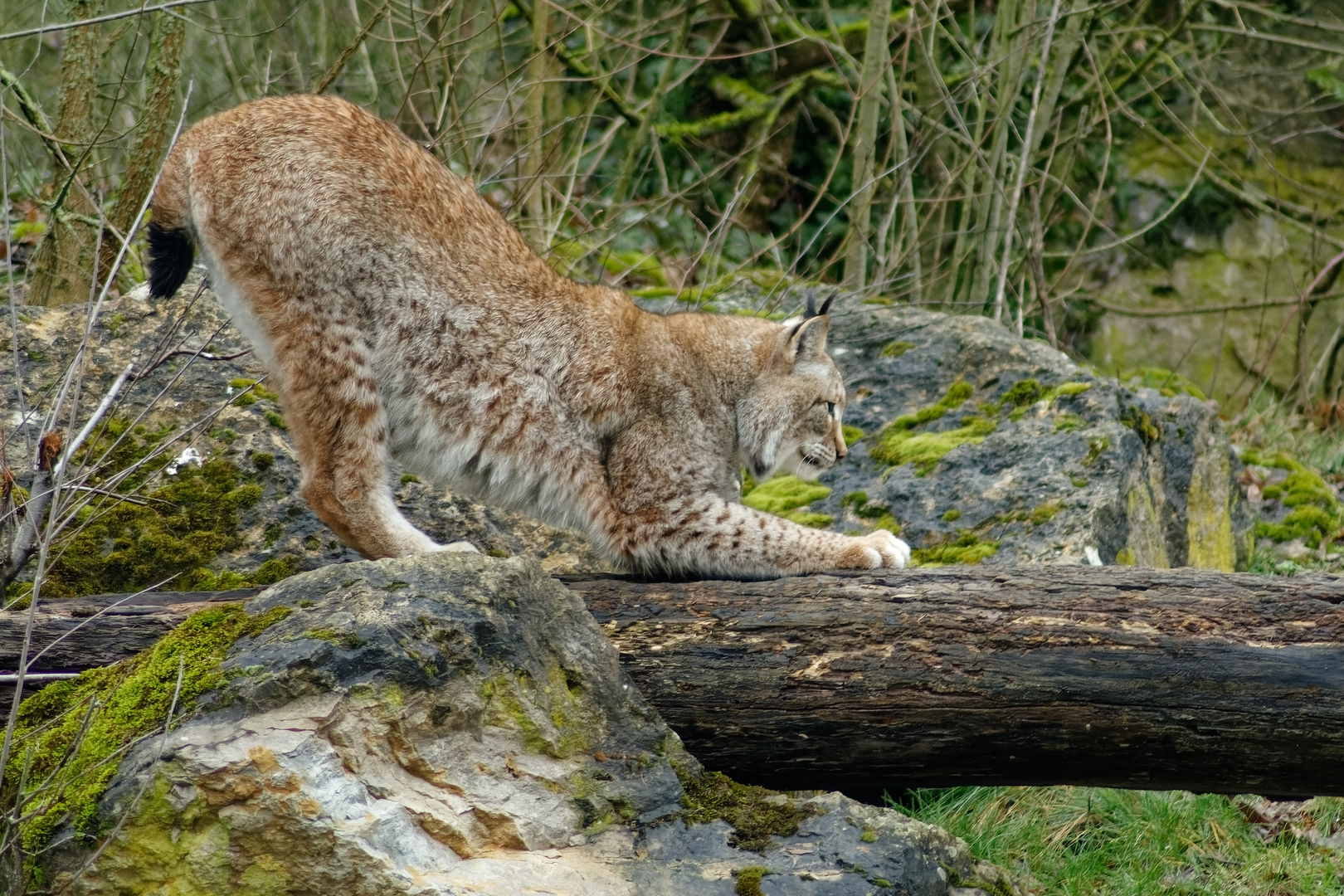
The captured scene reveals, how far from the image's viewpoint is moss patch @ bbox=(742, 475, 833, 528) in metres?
5.98

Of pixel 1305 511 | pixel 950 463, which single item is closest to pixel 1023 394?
pixel 950 463

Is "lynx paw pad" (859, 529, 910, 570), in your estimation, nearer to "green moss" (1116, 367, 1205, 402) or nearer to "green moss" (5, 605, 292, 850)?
"green moss" (5, 605, 292, 850)

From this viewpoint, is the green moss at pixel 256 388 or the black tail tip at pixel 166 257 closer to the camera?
the black tail tip at pixel 166 257

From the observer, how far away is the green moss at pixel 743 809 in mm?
3254

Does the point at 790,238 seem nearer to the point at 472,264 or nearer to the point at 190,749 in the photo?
the point at 472,264

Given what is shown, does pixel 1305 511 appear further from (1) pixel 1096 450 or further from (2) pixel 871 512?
(2) pixel 871 512

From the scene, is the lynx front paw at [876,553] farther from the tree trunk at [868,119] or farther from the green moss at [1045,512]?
the tree trunk at [868,119]

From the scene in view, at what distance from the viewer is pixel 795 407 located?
17.7 ft

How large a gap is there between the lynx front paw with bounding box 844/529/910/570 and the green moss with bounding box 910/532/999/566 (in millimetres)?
677

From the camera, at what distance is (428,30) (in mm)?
9328

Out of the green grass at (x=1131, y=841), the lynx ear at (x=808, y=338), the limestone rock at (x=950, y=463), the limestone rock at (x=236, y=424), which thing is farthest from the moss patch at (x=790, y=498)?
the green grass at (x=1131, y=841)

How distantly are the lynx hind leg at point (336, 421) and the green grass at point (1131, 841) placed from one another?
7.09 feet

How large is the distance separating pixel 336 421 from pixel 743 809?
7.05 ft

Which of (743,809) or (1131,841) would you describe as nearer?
(743,809)
